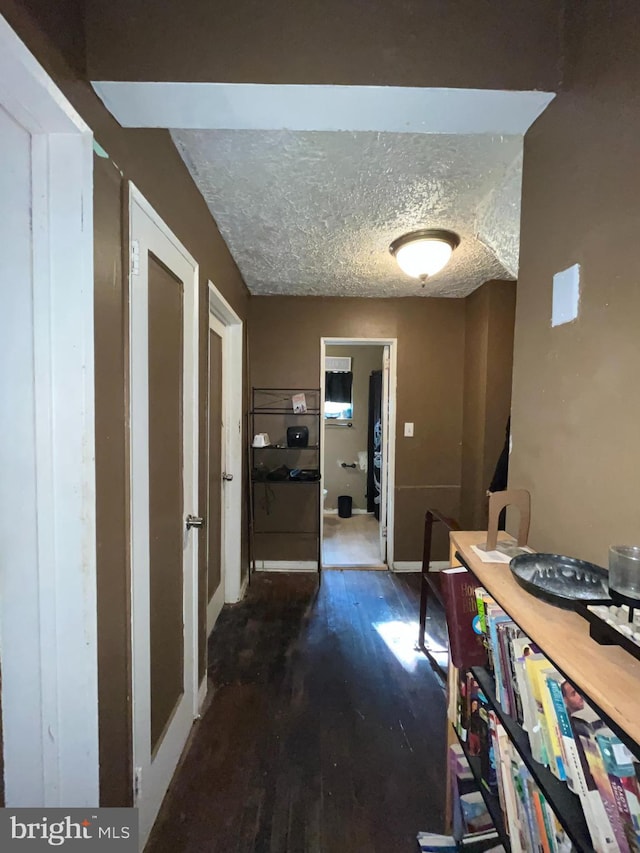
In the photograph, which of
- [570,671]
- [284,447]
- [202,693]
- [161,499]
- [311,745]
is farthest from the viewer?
[284,447]

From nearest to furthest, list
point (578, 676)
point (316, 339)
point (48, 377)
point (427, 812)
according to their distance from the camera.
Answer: point (578, 676), point (48, 377), point (427, 812), point (316, 339)

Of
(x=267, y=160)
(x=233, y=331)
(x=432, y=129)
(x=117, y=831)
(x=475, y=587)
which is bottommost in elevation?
(x=117, y=831)

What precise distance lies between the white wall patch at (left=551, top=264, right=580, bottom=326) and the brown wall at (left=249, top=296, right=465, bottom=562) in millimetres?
2337

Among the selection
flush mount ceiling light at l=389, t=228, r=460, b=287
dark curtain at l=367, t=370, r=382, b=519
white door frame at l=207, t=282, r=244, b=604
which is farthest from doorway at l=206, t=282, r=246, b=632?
dark curtain at l=367, t=370, r=382, b=519

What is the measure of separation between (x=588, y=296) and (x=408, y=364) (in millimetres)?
2474

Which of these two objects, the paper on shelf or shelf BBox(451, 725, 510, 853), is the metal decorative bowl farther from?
shelf BBox(451, 725, 510, 853)

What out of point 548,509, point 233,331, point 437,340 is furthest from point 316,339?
point 548,509

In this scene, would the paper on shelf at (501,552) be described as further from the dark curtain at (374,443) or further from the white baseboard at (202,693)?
the dark curtain at (374,443)

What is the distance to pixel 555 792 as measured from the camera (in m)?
0.68

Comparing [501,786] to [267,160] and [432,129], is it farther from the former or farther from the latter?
[267,160]

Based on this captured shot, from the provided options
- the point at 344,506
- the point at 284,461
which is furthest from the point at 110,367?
the point at 344,506

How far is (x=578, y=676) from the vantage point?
544 millimetres

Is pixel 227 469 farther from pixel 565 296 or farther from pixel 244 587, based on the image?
pixel 565 296

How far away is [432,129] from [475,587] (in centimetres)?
132
